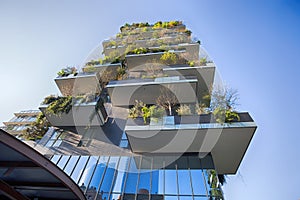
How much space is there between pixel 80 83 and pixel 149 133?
944 centimetres

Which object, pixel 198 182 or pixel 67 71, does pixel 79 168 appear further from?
pixel 67 71

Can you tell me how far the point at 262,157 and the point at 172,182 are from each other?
7435 millimetres

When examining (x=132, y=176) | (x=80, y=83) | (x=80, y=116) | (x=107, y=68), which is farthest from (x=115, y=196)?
(x=107, y=68)

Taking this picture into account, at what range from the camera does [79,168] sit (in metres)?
9.01

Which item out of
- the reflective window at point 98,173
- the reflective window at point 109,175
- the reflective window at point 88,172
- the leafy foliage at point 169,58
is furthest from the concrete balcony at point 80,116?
the leafy foliage at point 169,58

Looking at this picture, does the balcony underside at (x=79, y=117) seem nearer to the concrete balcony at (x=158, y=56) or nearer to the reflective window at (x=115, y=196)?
the reflective window at (x=115, y=196)

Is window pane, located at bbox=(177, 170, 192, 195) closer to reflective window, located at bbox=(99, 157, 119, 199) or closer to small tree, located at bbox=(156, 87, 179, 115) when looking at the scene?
reflective window, located at bbox=(99, 157, 119, 199)

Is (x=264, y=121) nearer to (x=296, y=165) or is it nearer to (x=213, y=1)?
(x=296, y=165)

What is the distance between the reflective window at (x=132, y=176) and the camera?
768cm

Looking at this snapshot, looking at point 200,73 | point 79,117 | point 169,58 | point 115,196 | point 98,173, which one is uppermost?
point 169,58

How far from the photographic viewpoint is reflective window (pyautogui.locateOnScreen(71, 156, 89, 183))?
336 inches

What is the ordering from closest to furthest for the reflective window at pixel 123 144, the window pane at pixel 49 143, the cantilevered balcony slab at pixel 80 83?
the reflective window at pixel 123 144, the window pane at pixel 49 143, the cantilevered balcony slab at pixel 80 83

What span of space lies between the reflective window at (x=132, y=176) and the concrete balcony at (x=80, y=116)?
486cm

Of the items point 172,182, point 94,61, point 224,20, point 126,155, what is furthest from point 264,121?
point 94,61
